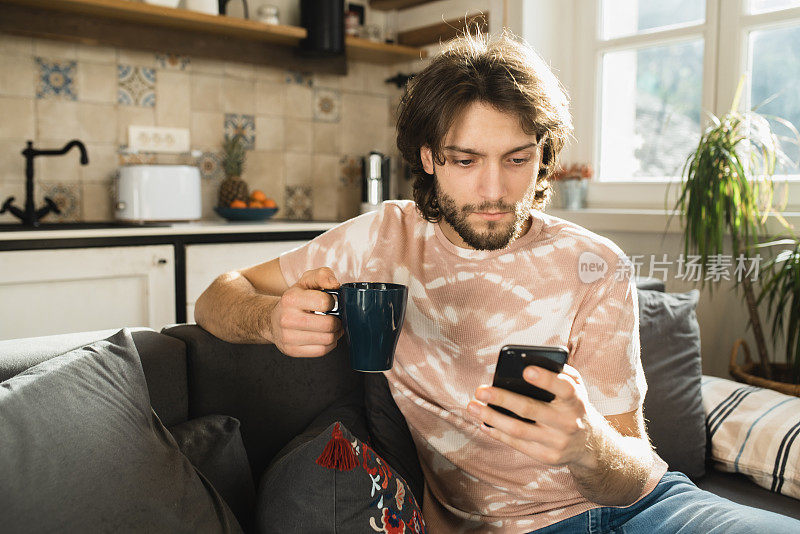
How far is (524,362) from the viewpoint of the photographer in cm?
80

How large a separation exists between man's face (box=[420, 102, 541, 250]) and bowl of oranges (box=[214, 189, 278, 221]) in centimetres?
203

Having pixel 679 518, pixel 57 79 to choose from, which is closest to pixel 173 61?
pixel 57 79

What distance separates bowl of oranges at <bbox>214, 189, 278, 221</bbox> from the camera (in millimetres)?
3189

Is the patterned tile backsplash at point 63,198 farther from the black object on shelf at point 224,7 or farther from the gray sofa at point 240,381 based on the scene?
the gray sofa at point 240,381

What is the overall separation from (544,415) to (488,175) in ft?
1.80

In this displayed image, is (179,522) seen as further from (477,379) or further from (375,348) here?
(477,379)

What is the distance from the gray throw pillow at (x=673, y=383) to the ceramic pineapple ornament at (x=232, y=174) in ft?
6.90

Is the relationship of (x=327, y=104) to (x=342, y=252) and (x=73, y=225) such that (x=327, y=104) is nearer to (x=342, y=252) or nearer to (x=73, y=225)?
(x=73, y=225)

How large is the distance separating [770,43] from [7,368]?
266cm

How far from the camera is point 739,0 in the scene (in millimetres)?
2680

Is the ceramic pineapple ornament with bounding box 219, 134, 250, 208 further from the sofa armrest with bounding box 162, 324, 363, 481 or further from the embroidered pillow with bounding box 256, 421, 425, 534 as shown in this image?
the embroidered pillow with bounding box 256, 421, 425, 534

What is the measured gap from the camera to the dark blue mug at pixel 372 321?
3.09 feet

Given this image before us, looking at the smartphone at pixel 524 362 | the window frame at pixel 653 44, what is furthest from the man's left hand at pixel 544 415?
the window frame at pixel 653 44

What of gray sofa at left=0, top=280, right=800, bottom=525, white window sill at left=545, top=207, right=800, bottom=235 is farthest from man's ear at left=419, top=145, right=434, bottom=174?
white window sill at left=545, top=207, right=800, bottom=235
